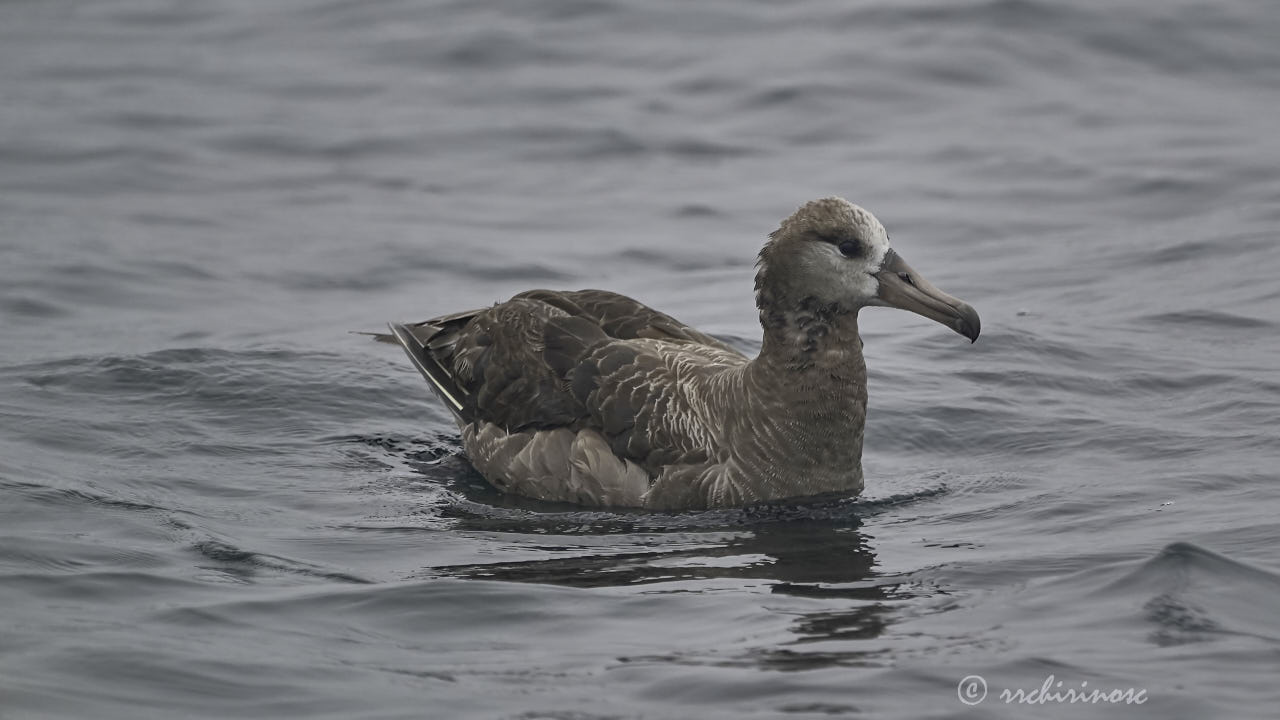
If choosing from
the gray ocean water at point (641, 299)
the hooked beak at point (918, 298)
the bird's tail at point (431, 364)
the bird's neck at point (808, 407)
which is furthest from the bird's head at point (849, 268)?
the bird's tail at point (431, 364)

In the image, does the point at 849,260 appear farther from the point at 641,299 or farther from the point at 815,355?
the point at 641,299

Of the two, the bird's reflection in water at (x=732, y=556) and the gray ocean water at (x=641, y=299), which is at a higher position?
the gray ocean water at (x=641, y=299)

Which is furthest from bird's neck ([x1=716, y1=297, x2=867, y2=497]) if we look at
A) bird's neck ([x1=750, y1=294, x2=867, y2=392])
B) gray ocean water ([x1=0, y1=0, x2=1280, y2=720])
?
gray ocean water ([x1=0, y1=0, x2=1280, y2=720])

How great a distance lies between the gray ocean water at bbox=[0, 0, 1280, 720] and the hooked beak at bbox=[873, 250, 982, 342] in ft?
3.43

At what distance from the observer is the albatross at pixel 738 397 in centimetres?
1026

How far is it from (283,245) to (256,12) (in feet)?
28.8

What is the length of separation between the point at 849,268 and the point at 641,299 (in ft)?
18.0

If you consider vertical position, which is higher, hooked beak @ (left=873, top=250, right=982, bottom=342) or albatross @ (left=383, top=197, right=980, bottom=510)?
hooked beak @ (left=873, top=250, right=982, bottom=342)

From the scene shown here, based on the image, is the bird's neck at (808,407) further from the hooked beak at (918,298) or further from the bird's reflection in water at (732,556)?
the hooked beak at (918,298)

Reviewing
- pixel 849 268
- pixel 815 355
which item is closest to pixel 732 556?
pixel 815 355

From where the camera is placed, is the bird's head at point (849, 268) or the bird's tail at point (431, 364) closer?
the bird's head at point (849, 268)

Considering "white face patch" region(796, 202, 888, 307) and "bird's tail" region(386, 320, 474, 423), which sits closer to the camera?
"white face patch" region(796, 202, 888, 307)

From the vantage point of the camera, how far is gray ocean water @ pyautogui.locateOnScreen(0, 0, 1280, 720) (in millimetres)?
7656

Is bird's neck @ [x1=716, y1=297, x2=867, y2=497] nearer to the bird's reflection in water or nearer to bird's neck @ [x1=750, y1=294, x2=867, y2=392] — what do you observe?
bird's neck @ [x1=750, y1=294, x2=867, y2=392]
